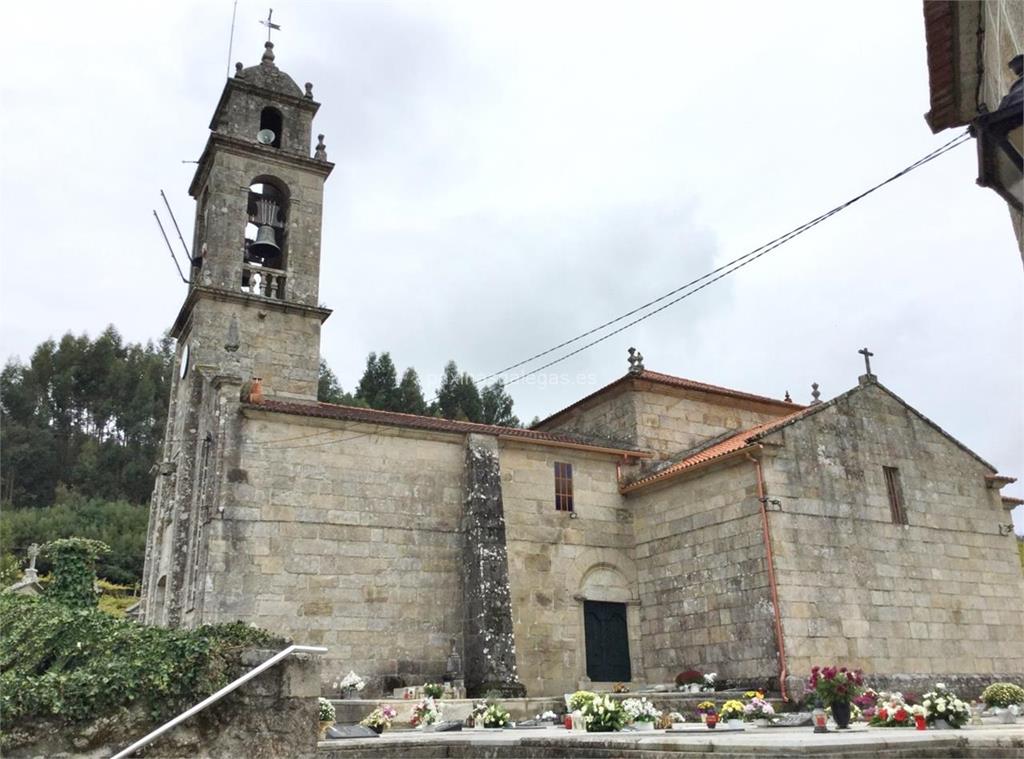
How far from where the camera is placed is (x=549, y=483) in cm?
1959

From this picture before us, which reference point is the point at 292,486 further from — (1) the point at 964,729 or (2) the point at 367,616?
(1) the point at 964,729

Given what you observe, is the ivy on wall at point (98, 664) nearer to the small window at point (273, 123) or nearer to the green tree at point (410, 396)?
→ the small window at point (273, 123)

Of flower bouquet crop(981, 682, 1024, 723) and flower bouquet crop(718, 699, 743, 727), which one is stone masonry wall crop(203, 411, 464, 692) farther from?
flower bouquet crop(981, 682, 1024, 723)

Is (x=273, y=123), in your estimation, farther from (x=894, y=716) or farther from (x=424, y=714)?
(x=894, y=716)

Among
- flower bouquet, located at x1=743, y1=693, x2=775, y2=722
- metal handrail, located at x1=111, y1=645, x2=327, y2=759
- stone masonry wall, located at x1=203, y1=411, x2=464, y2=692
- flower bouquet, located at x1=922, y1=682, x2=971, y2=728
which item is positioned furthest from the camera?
stone masonry wall, located at x1=203, y1=411, x2=464, y2=692

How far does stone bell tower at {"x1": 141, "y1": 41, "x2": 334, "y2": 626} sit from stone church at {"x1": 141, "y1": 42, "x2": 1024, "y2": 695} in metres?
0.07

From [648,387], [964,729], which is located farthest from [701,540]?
[964,729]

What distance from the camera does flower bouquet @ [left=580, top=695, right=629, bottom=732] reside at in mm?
10711

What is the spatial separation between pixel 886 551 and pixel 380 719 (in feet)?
37.5

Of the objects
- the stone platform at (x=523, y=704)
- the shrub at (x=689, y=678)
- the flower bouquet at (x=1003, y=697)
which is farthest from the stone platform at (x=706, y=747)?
the shrub at (x=689, y=678)

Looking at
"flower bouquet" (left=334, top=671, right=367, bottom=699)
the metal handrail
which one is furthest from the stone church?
the metal handrail

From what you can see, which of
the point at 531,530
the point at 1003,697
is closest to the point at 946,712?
the point at 1003,697

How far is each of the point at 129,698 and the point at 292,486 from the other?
1111cm

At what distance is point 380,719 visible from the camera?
12.2 m
